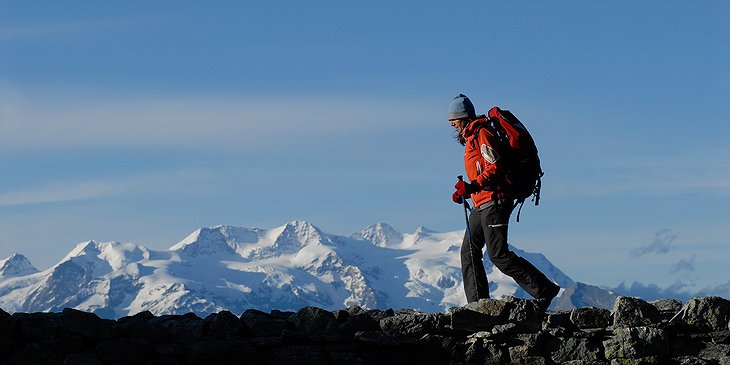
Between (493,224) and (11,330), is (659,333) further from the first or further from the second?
(11,330)

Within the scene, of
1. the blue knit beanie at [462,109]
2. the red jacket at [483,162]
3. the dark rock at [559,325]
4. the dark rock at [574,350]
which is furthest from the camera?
the blue knit beanie at [462,109]

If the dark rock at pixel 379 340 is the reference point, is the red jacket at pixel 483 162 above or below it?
above

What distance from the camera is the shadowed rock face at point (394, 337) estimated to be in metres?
12.6

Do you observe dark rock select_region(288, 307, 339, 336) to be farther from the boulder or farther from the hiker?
the hiker

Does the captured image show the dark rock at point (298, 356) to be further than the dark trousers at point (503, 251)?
No

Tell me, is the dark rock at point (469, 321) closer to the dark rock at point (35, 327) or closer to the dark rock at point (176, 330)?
the dark rock at point (176, 330)

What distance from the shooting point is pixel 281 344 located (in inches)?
505

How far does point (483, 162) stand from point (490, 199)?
18.5 inches

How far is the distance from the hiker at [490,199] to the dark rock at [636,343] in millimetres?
1265

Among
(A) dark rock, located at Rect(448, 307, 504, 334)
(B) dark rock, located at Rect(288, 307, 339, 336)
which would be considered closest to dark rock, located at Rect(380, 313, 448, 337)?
(A) dark rock, located at Rect(448, 307, 504, 334)

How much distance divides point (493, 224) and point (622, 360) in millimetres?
2553

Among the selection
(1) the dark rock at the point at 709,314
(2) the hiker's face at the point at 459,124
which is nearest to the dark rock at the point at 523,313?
(1) the dark rock at the point at 709,314

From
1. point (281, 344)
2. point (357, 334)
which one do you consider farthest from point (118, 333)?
point (357, 334)

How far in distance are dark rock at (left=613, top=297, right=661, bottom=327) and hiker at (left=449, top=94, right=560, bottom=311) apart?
897 mm
